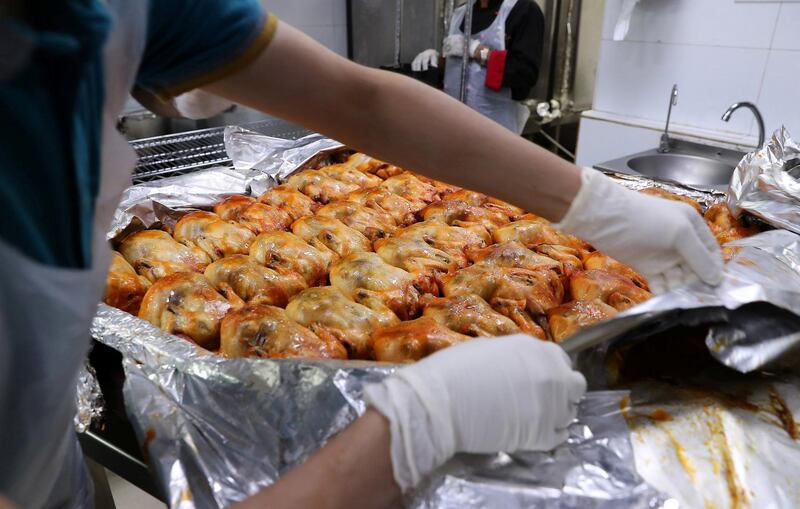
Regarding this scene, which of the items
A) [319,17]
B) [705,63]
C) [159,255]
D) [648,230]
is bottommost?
[159,255]

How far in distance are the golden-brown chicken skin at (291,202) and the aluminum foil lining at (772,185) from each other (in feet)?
4.61

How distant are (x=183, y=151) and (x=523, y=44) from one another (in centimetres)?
260

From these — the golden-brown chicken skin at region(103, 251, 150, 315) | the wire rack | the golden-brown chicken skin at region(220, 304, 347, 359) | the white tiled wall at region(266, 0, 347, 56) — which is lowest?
the golden-brown chicken skin at region(103, 251, 150, 315)

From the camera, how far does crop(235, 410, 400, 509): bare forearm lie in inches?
29.7

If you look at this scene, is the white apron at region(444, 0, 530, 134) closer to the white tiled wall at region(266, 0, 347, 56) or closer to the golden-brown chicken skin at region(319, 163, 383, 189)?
the white tiled wall at region(266, 0, 347, 56)

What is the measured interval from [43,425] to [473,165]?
85 centimetres

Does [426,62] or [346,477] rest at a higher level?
[426,62]

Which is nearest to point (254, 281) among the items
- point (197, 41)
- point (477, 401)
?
point (197, 41)

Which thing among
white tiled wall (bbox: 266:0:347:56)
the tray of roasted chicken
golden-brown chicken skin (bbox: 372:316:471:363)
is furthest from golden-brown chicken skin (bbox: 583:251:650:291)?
white tiled wall (bbox: 266:0:347:56)

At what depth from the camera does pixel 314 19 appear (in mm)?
4645

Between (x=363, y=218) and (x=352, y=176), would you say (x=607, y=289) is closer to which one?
(x=363, y=218)

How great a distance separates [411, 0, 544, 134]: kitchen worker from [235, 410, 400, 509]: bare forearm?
3736 mm

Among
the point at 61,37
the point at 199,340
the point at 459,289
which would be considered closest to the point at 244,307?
the point at 199,340

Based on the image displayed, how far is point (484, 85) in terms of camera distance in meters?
4.46
